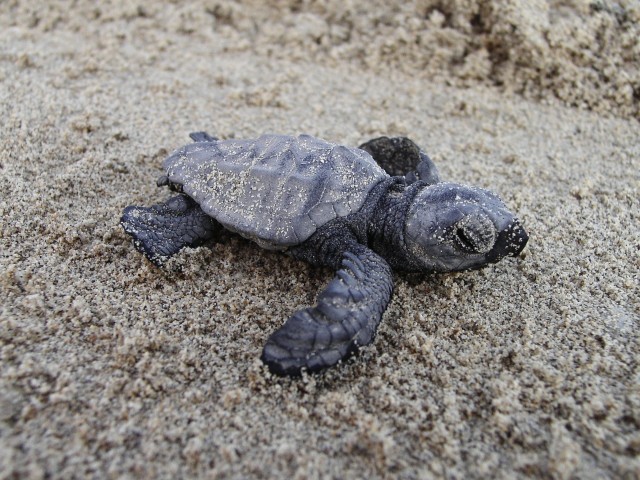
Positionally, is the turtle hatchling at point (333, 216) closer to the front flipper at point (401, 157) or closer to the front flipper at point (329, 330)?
the front flipper at point (329, 330)

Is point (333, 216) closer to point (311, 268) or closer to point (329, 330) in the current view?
point (311, 268)

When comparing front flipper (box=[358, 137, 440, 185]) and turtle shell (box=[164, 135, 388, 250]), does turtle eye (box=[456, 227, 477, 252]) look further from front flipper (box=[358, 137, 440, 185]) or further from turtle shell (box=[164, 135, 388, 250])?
front flipper (box=[358, 137, 440, 185])

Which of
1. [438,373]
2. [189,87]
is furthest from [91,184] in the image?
[438,373]

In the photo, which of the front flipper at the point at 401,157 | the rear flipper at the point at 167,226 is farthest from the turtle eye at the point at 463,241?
the rear flipper at the point at 167,226

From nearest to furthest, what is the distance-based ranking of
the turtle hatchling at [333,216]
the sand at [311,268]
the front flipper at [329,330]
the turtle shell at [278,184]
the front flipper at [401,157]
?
the sand at [311,268], the front flipper at [329,330], the turtle hatchling at [333,216], the turtle shell at [278,184], the front flipper at [401,157]

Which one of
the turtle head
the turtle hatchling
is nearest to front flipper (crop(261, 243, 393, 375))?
the turtle hatchling

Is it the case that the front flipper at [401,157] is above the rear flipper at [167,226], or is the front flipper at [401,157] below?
above

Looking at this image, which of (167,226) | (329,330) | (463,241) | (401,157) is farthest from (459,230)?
(167,226)

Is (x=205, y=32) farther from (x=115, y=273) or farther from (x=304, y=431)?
(x=304, y=431)
